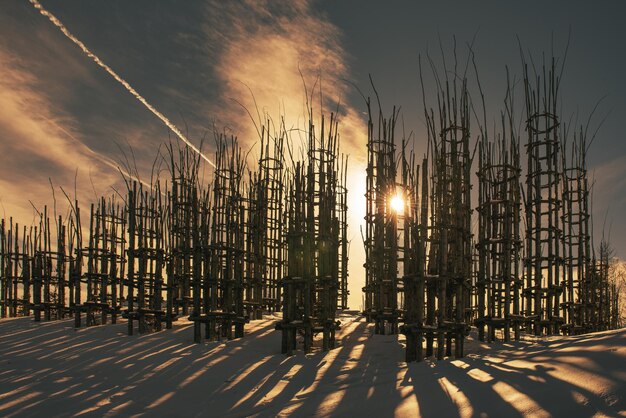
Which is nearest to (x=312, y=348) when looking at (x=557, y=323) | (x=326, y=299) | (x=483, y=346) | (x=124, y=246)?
(x=326, y=299)

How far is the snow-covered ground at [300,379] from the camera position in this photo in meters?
4.06

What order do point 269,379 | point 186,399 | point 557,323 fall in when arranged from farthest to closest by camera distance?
point 557,323
point 269,379
point 186,399

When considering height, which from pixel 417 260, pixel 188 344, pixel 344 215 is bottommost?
pixel 188 344

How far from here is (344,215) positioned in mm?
13992

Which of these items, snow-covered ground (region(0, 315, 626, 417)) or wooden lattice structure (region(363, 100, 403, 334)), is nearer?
snow-covered ground (region(0, 315, 626, 417))

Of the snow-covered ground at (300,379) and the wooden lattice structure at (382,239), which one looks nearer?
the snow-covered ground at (300,379)

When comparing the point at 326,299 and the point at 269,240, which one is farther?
the point at 269,240

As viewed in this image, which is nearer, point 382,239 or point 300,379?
point 300,379

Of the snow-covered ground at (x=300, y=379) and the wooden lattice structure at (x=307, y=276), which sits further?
the wooden lattice structure at (x=307, y=276)

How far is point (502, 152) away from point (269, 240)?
608 cm

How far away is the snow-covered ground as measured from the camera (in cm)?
406

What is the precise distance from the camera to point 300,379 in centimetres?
635

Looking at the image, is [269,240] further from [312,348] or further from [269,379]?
[269,379]

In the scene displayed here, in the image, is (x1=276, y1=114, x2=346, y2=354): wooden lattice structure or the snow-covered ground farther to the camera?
(x1=276, y1=114, x2=346, y2=354): wooden lattice structure
